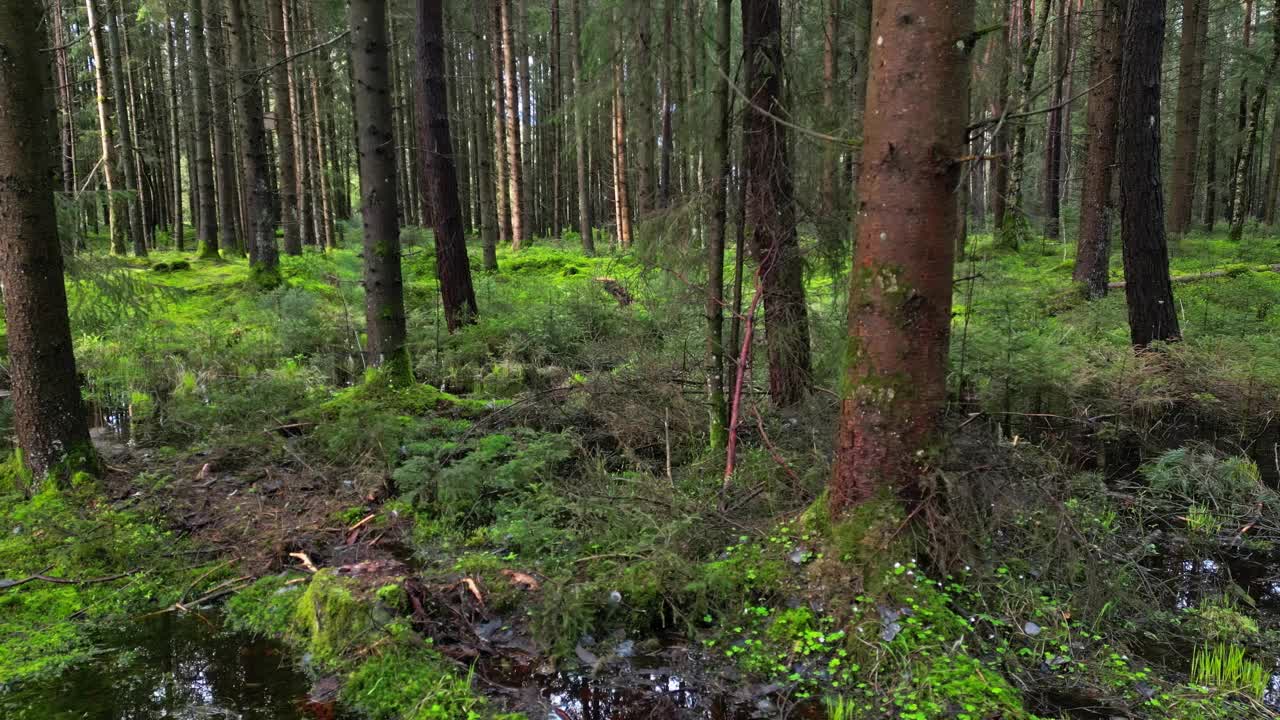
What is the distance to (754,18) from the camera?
18.3 ft

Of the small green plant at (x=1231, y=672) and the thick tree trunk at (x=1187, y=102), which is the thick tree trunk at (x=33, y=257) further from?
the thick tree trunk at (x=1187, y=102)

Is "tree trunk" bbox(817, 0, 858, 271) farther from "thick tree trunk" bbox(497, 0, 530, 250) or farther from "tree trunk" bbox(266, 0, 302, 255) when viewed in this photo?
"tree trunk" bbox(266, 0, 302, 255)

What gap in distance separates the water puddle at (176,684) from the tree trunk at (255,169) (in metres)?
11.8

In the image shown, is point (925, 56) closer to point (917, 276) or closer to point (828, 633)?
point (917, 276)

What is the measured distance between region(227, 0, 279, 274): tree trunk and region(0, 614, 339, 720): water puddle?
38.7 feet

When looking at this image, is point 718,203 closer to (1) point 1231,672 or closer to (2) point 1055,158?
(1) point 1231,672

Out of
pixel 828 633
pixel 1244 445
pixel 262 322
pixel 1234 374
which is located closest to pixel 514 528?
pixel 828 633

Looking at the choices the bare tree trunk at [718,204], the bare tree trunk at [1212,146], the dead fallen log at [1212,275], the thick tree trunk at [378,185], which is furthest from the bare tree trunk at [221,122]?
the bare tree trunk at [1212,146]

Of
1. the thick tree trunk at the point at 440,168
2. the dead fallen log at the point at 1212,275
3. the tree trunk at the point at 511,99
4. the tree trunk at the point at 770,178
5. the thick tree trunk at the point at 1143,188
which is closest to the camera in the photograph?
the tree trunk at the point at 770,178

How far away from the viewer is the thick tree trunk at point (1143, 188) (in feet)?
28.8

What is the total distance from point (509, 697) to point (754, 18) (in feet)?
16.9

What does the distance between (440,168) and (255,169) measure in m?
5.67

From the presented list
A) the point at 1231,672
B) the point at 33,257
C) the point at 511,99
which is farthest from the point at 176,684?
the point at 511,99

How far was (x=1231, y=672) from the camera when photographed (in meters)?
3.02
